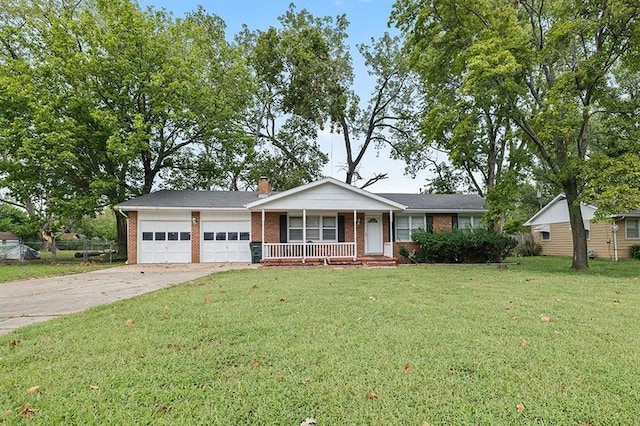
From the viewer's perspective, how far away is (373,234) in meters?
18.8

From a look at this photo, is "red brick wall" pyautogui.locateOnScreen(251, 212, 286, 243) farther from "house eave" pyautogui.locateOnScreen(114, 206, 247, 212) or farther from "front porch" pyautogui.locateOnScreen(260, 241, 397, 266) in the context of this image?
"front porch" pyautogui.locateOnScreen(260, 241, 397, 266)

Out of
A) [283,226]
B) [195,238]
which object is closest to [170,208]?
[195,238]

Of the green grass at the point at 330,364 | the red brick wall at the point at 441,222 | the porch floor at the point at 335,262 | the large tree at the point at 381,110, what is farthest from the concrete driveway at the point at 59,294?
the large tree at the point at 381,110

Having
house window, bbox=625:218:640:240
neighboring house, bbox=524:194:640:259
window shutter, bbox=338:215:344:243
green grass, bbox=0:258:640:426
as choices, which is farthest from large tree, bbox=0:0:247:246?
house window, bbox=625:218:640:240

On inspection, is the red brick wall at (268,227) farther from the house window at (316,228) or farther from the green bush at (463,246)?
the green bush at (463,246)

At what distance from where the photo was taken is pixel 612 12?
448 inches

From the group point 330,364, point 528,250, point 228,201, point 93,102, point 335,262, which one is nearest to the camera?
point 330,364

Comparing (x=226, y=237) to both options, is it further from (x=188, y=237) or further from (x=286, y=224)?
(x=286, y=224)

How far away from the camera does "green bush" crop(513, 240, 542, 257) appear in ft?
79.9

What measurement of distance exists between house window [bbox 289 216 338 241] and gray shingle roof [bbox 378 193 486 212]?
157 inches

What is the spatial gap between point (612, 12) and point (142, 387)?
15.6 meters

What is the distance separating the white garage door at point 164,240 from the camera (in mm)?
17391

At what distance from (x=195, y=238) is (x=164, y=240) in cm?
144

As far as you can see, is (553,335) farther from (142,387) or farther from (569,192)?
(569,192)
